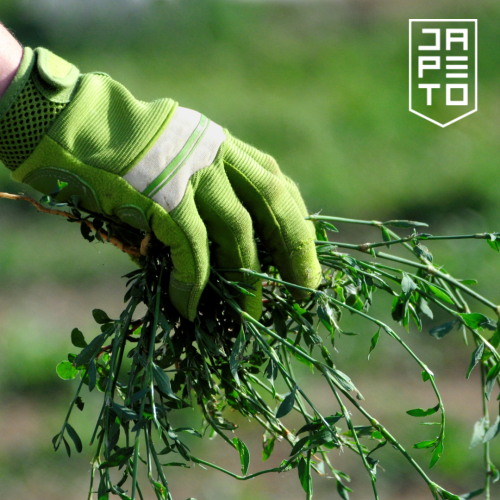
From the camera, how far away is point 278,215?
1100mm

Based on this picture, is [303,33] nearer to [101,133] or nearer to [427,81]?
[427,81]

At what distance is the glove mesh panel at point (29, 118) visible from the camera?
3.36 ft

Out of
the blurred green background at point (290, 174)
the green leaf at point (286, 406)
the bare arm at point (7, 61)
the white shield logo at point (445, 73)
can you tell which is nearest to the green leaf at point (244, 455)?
the green leaf at point (286, 406)

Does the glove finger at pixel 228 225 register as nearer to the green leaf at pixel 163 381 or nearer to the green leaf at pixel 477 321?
the green leaf at pixel 163 381

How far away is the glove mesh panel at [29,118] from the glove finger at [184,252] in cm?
24

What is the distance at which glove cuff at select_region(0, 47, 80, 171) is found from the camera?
3.36 feet

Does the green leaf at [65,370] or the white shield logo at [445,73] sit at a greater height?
the white shield logo at [445,73]

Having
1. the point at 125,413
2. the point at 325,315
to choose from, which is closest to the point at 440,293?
the point at 325,315

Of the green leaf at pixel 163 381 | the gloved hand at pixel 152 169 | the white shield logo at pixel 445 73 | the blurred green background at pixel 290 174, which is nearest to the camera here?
the green leaf at pixel 163 381

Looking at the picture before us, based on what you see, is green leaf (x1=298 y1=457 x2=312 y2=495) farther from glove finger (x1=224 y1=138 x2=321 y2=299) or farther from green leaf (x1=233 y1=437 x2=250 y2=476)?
glove finger (x1=224 y1=138 x2=321 y2=299)

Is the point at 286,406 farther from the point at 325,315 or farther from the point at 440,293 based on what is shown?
the point at 440,293

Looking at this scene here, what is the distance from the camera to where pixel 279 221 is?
1102 millimetres

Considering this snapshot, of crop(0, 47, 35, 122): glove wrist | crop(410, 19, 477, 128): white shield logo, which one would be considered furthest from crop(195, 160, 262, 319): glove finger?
crop(410, 19, 477, 128): white shield logo

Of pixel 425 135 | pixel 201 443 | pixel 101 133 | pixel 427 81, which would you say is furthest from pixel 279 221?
pixel 427 81
